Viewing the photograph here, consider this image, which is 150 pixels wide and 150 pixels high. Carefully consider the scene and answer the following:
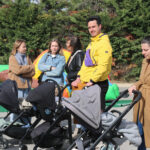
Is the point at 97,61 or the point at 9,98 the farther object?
the point at 9,98

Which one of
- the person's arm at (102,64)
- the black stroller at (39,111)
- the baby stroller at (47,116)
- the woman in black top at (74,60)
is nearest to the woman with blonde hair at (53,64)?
the woman in black top at (74,60)

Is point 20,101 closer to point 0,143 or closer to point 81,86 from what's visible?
point 0,143

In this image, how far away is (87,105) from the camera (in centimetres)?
353

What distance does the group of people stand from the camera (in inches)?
156

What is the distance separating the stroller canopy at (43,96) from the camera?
400 cm

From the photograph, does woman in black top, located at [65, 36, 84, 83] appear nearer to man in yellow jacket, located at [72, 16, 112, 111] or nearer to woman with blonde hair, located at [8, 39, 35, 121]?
woman with blonde hair, located at [8, 39, 35, 121]

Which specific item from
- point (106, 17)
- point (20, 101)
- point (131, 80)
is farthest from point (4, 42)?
point (20, 101)

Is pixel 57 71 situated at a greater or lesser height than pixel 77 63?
lesser

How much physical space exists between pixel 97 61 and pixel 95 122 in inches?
43.9

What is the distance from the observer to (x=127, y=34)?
1432 cm

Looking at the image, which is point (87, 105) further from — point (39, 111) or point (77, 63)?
point (77, 63)

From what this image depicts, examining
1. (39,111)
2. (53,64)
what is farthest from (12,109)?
(53,64)

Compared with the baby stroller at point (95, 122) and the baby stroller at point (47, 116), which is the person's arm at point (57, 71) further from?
the baby stroller at point (95, 122)

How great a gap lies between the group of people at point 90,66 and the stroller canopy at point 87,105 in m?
0.54
